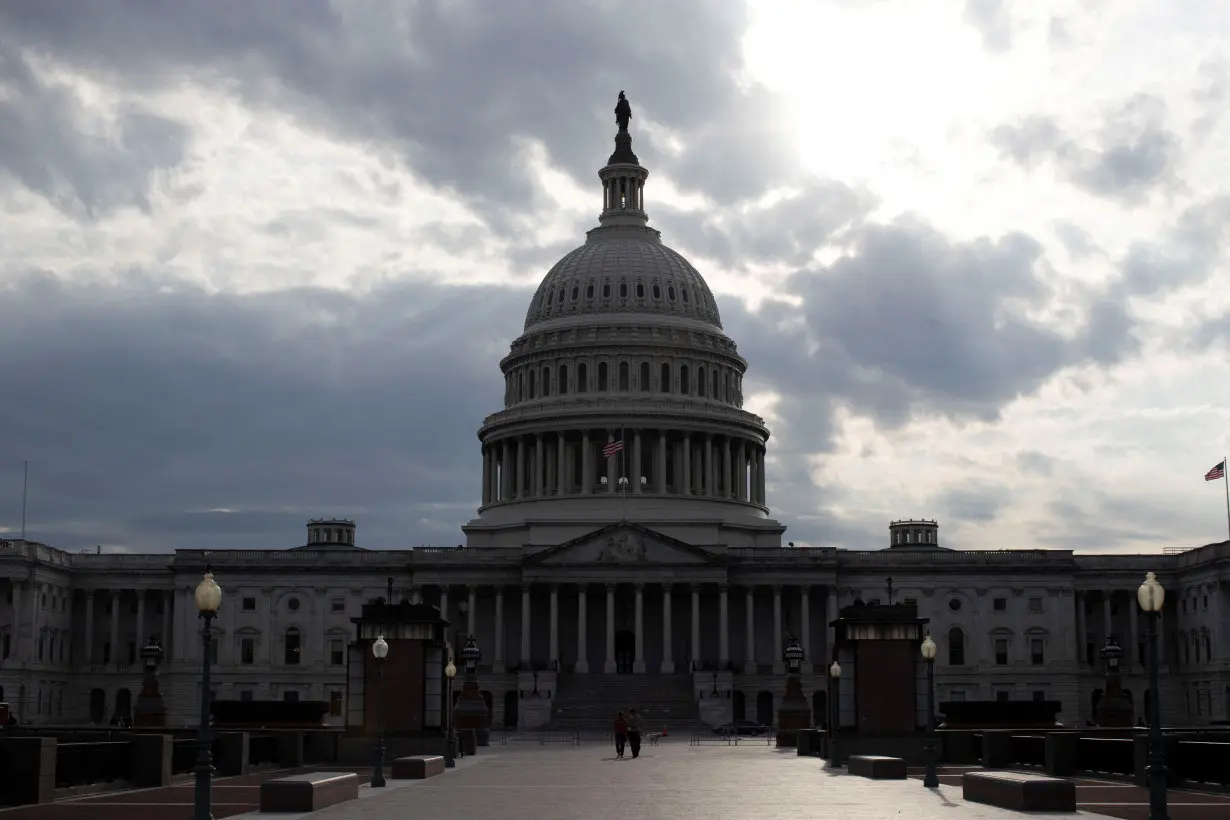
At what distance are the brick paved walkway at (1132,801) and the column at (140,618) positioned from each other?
4125 inches

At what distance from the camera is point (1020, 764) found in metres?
63.2

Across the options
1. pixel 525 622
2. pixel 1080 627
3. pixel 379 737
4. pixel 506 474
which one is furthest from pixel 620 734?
pixel 506 474

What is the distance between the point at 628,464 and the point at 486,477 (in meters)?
15.3

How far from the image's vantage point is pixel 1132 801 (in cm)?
4366

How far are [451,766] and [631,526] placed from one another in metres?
76.4

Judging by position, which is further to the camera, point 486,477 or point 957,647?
point 486,477

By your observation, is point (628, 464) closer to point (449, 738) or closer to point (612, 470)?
point (612, 470)

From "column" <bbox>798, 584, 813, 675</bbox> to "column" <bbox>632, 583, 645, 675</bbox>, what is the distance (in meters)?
12.7

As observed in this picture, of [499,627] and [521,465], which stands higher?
[521,465]

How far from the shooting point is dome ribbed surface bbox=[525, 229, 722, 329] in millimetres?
164250

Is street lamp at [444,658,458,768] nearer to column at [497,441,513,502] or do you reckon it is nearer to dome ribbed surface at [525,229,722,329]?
column at [497,441,513,502]

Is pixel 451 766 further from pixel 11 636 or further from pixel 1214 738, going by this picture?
pixel 11 636

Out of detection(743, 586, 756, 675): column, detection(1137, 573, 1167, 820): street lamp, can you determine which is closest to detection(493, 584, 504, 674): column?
detection(743, 586, 756, 675): column

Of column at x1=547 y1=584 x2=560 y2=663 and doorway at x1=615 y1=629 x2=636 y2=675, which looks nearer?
column at x1=547 y1=584 x2=560 y2=663
